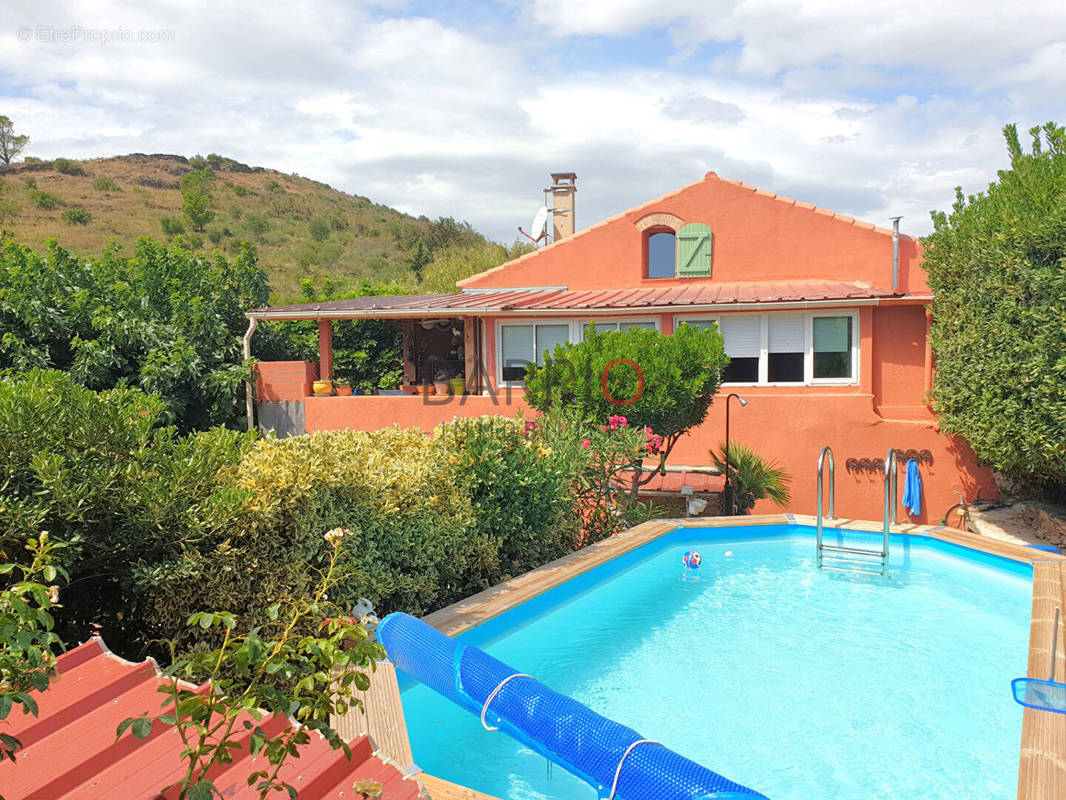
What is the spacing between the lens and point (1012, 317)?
11.1 metres

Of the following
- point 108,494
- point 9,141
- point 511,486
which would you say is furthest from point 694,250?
point 9,141

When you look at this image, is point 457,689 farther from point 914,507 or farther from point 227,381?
point 227,381

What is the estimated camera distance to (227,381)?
57.5 ft

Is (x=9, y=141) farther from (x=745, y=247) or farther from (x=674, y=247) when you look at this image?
(x=745, y=247)

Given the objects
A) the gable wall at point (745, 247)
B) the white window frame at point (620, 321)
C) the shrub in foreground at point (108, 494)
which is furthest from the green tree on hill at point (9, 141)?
the shrub in foreground at point (108, 494)

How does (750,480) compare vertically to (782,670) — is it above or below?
above

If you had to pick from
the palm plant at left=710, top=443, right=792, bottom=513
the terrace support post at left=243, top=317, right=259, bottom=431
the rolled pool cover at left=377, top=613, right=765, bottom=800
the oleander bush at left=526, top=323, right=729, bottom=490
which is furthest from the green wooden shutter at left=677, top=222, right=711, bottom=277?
the rolled pool cover at left=377, top=613, right=765, bottom=800

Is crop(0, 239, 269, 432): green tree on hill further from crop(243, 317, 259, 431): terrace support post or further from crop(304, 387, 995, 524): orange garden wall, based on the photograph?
crop(304, 387, 995, 524): orange garden wall

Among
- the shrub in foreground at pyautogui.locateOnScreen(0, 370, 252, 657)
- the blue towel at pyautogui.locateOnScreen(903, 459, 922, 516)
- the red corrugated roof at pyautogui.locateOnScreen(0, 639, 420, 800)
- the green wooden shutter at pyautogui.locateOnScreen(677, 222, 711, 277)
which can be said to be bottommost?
the blue towel at pyautogui.locateOnScreen(903, 459, 922, 516)

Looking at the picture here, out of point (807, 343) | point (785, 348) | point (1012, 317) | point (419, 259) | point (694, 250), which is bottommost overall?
point (785, 348)

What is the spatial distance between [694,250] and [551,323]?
4.48 m

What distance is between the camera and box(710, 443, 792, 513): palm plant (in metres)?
13.9

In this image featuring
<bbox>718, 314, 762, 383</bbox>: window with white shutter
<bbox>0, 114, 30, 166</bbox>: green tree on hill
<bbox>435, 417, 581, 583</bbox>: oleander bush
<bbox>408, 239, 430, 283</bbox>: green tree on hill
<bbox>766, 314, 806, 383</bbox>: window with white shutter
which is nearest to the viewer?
<bbox>435, 417, 581, 583</bbox>: oleander bush

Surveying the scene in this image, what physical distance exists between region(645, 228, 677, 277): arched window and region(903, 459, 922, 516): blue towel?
27.0ft
